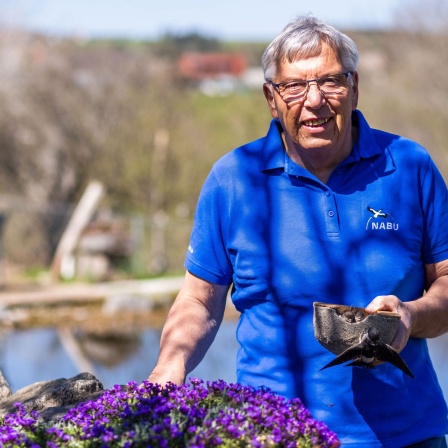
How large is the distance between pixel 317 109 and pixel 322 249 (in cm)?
39

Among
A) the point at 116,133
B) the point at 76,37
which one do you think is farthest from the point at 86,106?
the point at 76,37

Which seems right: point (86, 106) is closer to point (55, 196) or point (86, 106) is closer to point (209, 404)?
point (55, 196)

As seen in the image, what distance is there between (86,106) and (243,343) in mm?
17402

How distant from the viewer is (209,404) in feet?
7.96

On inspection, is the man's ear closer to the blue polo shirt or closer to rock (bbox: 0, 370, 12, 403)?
the blue polo shirt

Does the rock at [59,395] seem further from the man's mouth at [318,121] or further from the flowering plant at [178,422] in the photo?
the man's mouth at [318,121]

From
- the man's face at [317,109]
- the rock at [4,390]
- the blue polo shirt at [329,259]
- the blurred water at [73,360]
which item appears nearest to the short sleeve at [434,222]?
the blue polo shirt at [329,259]

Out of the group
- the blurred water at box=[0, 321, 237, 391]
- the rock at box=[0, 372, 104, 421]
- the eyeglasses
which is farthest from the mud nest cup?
the blurred water at box=[0, 321, 237, 391]

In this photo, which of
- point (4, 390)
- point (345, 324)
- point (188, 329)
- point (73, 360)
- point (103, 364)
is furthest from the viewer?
point (73, 360)

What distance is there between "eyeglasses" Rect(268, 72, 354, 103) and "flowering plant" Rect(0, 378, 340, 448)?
2.75ft

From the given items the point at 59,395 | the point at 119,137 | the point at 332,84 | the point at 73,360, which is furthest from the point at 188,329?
the point at 119,137

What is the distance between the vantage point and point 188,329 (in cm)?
280

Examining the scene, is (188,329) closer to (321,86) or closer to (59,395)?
(59,395)

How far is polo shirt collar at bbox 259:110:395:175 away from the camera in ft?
9.19
